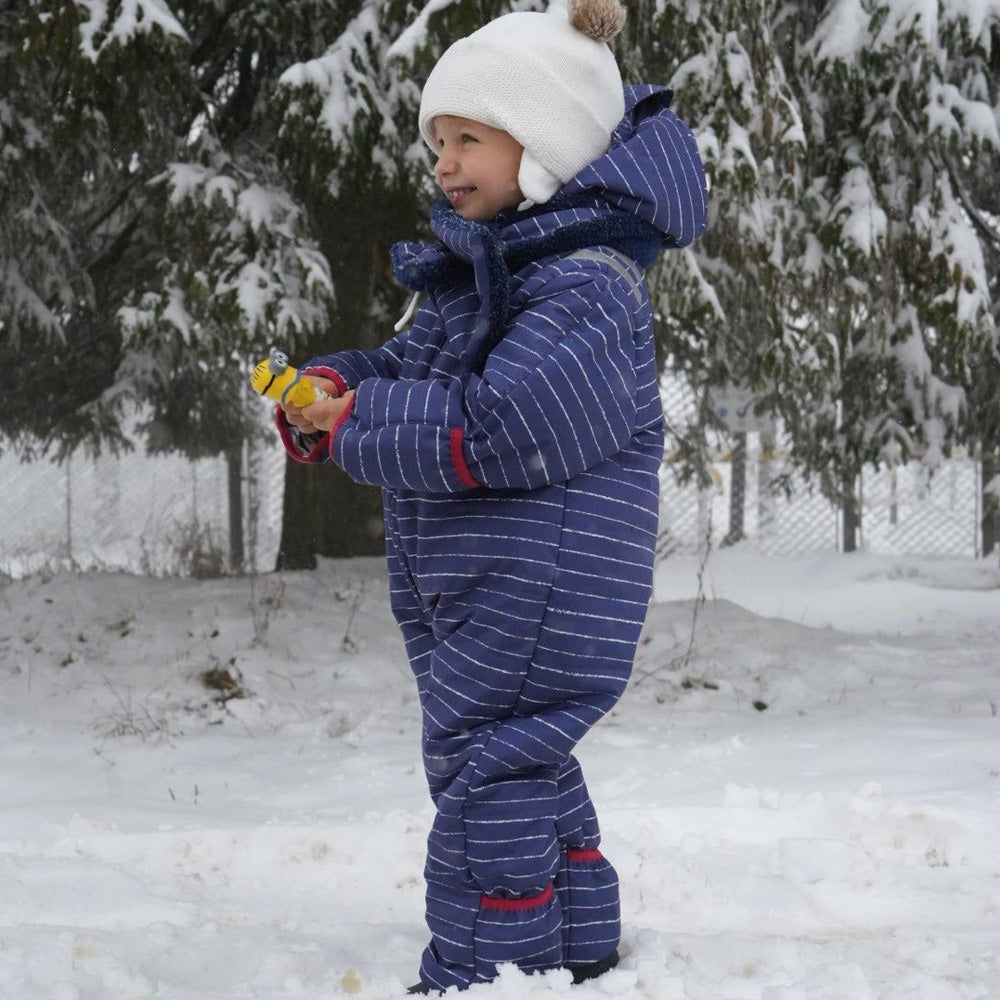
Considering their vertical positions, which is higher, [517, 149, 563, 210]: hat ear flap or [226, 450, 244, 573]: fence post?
[517, 149, 563, 210]: hat ear flap

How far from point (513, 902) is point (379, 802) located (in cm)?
189

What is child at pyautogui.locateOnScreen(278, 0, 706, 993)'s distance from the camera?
206 centimetres

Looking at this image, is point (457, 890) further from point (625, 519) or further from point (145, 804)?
point (145, 804)

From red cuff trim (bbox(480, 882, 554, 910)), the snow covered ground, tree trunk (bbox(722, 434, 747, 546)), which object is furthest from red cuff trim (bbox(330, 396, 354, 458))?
tree trunk (bbox(722, 434, 747, 546))

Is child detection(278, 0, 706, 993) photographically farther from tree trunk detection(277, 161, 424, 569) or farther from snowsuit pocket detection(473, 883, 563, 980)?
tree trunk detection(277, 161, 424, 569)

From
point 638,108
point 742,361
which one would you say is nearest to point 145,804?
point 638,108

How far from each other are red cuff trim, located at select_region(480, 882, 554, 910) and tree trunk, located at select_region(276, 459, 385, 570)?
5.25 meters

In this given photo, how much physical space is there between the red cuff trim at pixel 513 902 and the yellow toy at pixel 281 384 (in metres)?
0.88

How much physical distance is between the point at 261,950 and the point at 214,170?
3.73 meters

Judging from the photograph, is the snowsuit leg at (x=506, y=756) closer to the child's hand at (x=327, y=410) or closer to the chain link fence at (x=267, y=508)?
the child's hand at (x=327, y=410)

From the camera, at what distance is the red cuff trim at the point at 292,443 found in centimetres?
232

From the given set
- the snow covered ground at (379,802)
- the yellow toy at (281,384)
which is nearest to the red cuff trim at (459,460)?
the yellow toy at (281,384)

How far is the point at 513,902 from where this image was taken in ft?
7.14

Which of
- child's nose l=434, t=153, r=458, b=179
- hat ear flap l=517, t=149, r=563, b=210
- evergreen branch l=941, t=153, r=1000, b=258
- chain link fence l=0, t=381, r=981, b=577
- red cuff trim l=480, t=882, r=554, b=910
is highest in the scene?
evergreen branch l=941, t=153, r=1000, b=258
